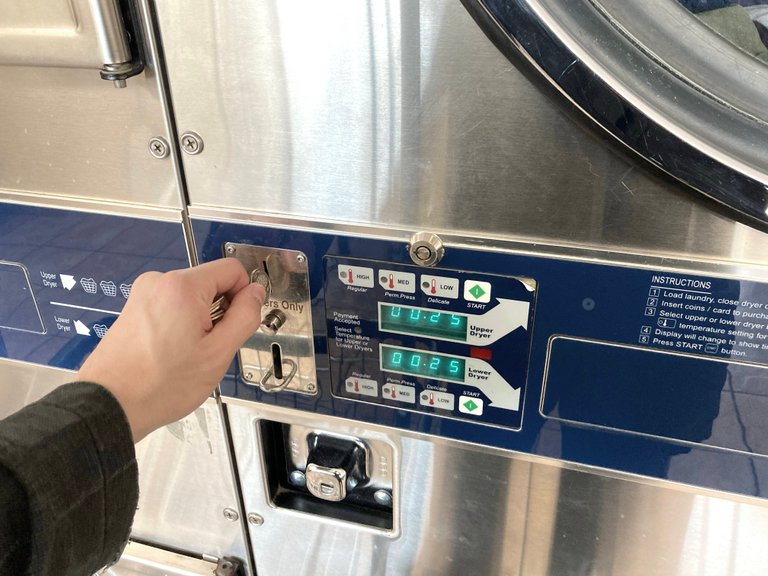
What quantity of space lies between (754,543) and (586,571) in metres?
0.18

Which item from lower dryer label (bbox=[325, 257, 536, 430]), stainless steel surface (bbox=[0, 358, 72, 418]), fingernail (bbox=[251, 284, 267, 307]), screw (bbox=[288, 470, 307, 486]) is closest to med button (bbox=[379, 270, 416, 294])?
lower dryer label (bbox=[325, 257, 536, 430])

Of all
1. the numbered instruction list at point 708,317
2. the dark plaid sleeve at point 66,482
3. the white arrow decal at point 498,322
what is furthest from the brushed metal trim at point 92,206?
the numbered instruction list at point 708,317

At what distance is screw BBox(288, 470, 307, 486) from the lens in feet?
2.74

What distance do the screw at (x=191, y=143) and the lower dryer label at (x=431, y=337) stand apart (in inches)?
6.8

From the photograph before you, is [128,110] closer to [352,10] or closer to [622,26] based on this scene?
[352,10]

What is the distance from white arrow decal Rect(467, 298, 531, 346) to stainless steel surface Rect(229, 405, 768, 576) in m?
0.15

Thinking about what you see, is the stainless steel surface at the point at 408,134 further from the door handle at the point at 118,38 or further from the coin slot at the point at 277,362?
the coin slot at the point at 277,362

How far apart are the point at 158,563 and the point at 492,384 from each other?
1.96ft

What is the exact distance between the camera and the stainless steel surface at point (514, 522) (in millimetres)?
660

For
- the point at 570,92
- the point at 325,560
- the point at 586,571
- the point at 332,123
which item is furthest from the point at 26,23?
the point at 586,571

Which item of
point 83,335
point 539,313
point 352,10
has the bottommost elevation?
point 83,335

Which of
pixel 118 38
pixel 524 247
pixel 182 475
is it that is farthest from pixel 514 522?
pixel 118 38

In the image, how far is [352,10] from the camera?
537 millimetres

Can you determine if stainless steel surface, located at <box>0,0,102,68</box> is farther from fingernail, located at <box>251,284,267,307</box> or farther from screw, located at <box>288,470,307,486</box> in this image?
screw, located at <box>288,470,307,486</box>
